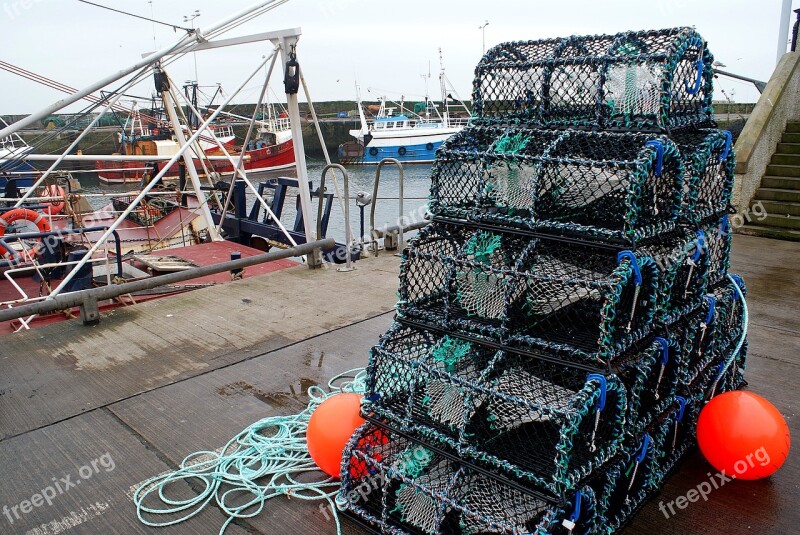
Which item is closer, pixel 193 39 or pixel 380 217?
pixel 193 39

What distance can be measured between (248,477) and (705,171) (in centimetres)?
314

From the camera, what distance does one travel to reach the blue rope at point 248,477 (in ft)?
10.8

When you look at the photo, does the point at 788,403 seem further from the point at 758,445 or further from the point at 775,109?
the point at 775,109

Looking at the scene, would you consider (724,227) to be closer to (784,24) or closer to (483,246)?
(483,246)

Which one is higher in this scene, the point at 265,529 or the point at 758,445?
the point at 758,445

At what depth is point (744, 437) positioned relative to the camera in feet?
10.9

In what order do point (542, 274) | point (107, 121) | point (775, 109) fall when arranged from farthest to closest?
point (107, 121) < point (775, 109) < point (542, 274)

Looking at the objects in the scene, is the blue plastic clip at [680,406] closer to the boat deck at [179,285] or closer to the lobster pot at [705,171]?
the lobster pot at [705,171]

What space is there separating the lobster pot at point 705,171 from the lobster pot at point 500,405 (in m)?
1.16

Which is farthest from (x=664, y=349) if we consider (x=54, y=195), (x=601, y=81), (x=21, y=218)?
(x=54, y=195)

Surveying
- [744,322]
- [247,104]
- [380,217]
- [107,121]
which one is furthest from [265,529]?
[247,104]

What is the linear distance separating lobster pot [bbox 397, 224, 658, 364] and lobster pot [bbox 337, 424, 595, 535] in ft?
2.09

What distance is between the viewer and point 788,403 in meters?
4.31

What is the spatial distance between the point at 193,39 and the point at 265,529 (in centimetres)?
639
